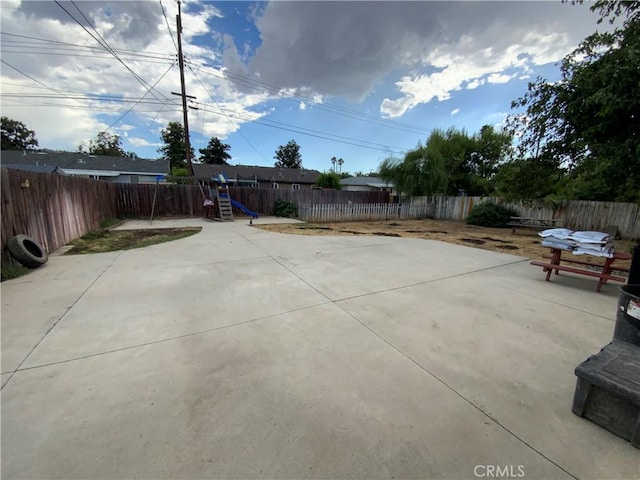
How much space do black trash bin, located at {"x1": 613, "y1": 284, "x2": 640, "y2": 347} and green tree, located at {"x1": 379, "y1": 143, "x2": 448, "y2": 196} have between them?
47.7ft

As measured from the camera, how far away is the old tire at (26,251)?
4.23 metres

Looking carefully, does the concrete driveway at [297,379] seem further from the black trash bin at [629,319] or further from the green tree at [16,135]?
the green tree at [16,135]

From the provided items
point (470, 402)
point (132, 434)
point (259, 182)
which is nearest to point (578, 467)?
point (470, 402)

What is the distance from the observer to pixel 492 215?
12742mm

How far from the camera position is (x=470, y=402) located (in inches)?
69.4

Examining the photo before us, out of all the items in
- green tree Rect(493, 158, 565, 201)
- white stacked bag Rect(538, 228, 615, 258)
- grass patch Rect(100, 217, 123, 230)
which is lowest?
grass patch Rect(100, 217, 123, 230)

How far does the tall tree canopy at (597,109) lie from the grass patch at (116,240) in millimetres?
8768

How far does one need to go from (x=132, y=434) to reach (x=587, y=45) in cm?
766

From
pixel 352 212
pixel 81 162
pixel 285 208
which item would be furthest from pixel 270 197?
pixel 81 162

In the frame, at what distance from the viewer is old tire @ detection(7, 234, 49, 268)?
4.23 metres

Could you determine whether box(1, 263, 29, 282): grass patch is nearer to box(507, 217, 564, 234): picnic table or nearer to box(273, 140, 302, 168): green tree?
box(507, 217, 564, 234): picnic table

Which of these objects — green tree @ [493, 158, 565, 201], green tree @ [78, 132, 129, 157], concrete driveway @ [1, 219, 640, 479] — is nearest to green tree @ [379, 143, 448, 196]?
green tree @ [493, 158, 565, 201]

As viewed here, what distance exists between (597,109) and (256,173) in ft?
101

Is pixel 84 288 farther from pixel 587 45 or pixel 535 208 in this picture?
pixel 535 208
